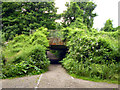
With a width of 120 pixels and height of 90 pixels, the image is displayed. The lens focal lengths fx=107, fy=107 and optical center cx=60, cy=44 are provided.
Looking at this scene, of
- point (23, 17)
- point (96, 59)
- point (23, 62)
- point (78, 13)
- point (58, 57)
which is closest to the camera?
point (96, 59)

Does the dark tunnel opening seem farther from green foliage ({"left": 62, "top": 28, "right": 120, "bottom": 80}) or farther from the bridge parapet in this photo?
green foliage ({"left": 62, "top": 28, "right": 120, "bottom": 80})

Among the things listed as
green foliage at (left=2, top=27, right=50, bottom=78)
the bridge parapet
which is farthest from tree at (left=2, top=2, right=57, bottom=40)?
green foliage at (left=2, top=27, right=50, bottom=78)

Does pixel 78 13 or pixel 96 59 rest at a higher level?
pixel 78 13

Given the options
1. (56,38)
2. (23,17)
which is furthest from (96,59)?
(23,17)

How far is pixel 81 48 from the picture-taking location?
5957 mm

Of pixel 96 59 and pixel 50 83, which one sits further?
pixel 96 59

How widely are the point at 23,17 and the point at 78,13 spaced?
22.2ft

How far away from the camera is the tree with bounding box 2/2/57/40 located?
36.8ft

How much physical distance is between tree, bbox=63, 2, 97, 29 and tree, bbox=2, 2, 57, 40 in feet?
9.27

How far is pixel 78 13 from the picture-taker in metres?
13.8

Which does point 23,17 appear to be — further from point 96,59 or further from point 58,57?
point 96,59

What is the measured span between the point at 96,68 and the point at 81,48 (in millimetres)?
1467

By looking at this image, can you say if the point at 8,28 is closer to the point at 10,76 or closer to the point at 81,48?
the point at 10,76

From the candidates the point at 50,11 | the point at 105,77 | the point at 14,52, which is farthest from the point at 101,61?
the point at 50,11
